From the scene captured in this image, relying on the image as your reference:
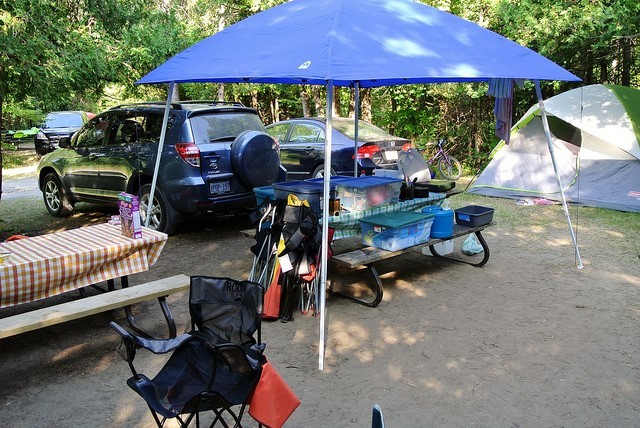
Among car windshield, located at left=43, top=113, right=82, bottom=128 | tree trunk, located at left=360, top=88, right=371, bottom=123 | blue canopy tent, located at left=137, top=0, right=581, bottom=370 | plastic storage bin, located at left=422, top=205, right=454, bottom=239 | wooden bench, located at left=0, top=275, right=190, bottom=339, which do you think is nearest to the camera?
wooden bench, located at left=0, top=275, right=190, bottom=339

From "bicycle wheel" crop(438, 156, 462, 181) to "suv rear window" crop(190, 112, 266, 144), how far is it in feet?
20.1

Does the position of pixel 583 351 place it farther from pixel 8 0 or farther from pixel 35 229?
pixel 35 229

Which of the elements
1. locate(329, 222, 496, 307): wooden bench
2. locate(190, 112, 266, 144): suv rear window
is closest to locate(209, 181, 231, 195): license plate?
locate(190, 112, 266, 144): suv rear window

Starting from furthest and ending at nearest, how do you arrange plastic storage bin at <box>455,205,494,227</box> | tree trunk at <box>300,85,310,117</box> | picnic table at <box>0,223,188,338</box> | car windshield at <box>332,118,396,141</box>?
tree trunk at <box>300,85,310,117</box>
car windshield at <box>332,118,396,141</box>
plastic storage bin at <box>455,205,494,227</box>
picnic table at <box>0,223,188,338</box>

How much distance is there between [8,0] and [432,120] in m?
10.9

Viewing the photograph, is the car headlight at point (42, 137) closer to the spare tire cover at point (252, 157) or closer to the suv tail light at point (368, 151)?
the suv tail light at point (368, 151)

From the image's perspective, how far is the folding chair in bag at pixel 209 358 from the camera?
2.64 metres

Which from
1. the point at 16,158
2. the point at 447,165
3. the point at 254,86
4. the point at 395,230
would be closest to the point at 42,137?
the point at 16,158

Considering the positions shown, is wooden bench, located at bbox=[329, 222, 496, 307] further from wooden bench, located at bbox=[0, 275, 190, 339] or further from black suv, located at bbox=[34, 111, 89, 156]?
black suv, located at bbox=[34, 111, 89, 156]

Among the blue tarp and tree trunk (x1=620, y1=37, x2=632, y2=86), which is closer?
the blue tarp

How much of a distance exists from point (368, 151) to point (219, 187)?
3647 millimetres

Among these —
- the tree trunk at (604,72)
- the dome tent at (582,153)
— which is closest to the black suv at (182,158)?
the dome tent at (582,153)

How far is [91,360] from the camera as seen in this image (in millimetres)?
4055

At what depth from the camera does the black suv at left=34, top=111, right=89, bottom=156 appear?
1828cm
